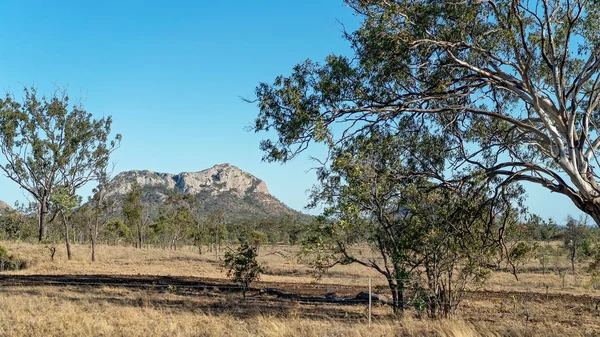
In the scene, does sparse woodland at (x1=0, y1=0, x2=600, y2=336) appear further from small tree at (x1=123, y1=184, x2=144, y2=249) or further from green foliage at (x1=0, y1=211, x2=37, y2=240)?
green foliage at (x1=0, y1=211, x2=37, y2=240)

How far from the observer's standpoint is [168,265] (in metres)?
35.3

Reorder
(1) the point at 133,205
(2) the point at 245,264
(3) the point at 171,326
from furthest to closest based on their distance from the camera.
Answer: (1) the point at 133,205 → (2) the point at 245,264 → (3) the point at 171,326

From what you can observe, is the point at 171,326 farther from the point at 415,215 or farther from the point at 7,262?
the point at 7,262

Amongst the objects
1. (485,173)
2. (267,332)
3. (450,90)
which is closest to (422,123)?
(450,90)

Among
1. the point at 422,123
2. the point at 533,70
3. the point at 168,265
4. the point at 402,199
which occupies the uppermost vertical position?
the point at 533,70

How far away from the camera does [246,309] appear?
48.5 ft

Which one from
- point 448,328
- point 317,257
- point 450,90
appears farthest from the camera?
point 317,257

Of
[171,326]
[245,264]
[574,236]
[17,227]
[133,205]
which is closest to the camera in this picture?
[171,326]

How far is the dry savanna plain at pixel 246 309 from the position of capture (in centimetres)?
948

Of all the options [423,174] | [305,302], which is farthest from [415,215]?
[305,302]

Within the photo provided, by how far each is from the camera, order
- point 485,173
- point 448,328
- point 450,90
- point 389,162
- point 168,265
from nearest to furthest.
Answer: point 448,328 → point 485,173 → point 450,90 → point 389,162 → point 168,265

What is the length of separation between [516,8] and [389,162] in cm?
422

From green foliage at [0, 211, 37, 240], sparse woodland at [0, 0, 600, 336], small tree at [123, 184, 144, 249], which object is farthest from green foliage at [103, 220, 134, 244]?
sparse woodland at [0, 0, 600, 336]

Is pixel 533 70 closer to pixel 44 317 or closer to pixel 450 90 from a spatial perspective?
pixel 450 90
